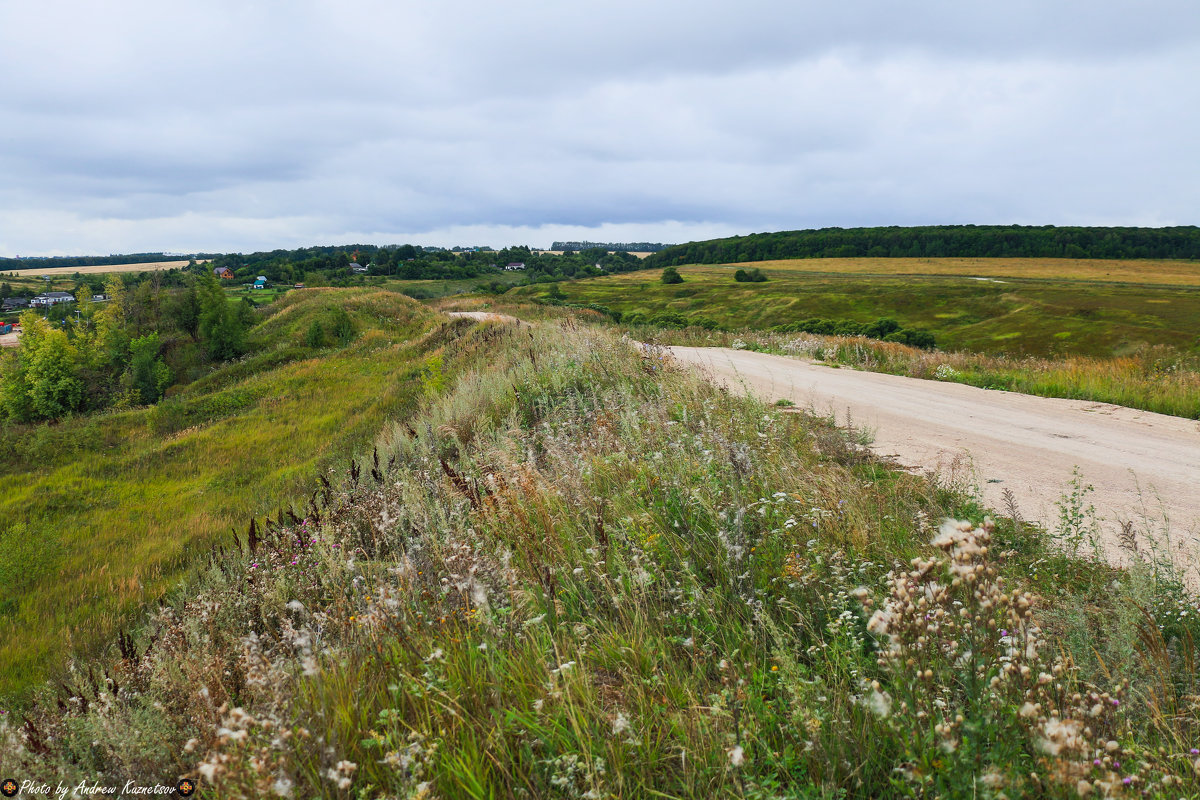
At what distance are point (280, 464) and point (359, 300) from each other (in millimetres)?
38737

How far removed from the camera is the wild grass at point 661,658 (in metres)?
2.01

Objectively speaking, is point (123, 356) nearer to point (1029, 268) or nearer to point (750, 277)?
point (750, 277)

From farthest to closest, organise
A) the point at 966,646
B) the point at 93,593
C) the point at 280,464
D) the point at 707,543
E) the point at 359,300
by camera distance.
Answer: the point at 359,300
the point at 280,464
the point at 93,593
the point at 707,543
the point at 966,646

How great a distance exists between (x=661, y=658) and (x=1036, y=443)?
306 inches

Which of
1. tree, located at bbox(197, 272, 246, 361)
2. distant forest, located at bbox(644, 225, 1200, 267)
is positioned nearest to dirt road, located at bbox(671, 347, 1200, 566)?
tree, located at bbox(197, 272, 246, 361)

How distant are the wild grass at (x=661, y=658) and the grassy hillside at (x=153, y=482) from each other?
361 centimetres

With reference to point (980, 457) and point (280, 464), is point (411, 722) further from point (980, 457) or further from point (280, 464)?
point (280, 464)

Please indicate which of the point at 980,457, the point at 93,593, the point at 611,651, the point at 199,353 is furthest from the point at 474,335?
the point at 199,353

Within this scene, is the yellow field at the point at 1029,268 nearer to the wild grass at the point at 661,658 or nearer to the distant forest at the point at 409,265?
the distant forest at the point at 409,265

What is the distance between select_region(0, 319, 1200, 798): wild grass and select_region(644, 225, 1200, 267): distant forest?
595 ft

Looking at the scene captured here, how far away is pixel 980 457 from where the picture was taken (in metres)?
7.28

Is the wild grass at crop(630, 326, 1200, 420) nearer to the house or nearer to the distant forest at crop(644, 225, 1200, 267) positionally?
the distant forest at crop(644, 225, 1200, 267)

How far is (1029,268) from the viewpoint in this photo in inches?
5069

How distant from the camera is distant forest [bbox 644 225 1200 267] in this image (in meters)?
141
